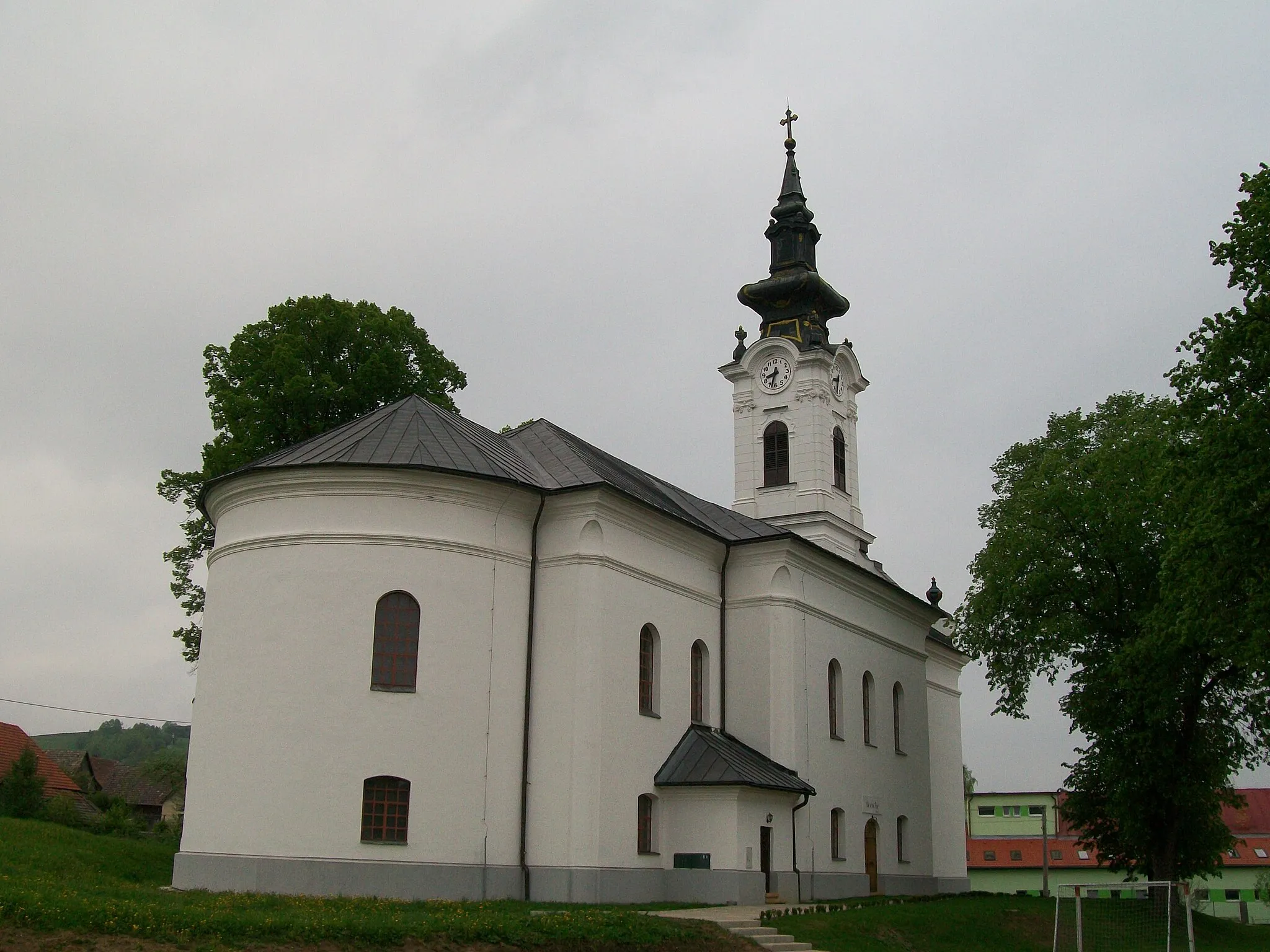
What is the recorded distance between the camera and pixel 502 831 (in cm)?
2366

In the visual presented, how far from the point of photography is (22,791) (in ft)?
114

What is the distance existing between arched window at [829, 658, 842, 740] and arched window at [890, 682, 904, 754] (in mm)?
4287

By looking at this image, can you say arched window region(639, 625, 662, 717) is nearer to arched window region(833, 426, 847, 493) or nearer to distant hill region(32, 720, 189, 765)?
arched window region(833, 426, 847, 493)

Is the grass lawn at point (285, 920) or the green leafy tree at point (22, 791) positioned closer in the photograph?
the grass lawn at point (285, 920)

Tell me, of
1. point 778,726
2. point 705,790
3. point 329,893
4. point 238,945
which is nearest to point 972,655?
point 778,726

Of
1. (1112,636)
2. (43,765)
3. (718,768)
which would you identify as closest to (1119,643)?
(1112,636)

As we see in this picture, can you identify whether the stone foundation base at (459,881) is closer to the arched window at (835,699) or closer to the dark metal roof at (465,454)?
the arched window at (835,699)

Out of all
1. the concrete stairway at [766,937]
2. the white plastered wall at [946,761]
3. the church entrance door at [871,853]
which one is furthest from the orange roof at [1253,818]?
the concrete stairway at [766,937]

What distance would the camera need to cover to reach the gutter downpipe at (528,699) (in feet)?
78.3

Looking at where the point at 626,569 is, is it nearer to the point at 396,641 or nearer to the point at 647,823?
the point at 396,641

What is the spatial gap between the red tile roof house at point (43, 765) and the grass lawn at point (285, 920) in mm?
23010

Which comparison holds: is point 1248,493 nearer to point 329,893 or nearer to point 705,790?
point 705,790

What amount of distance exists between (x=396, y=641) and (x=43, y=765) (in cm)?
3000

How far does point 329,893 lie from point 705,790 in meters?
8.09
